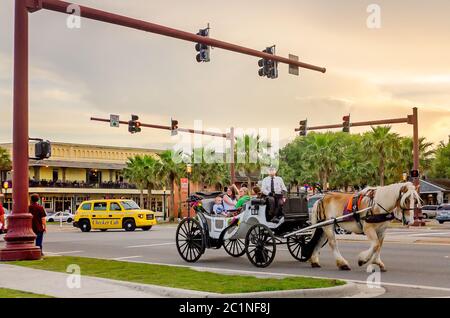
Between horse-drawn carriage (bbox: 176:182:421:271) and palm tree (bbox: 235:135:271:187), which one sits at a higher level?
palm tree (bbox: 235:135:271:187)

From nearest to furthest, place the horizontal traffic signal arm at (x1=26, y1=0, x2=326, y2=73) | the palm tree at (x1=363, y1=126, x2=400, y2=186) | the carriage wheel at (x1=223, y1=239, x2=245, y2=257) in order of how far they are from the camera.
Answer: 1. the horizontal traffic signal arm at (x1=26, y1=0, x2=326, y2=73)
2. the carriage wheel at (x1=223, y1=239, x2=245, y2=257)
3. the palm tree at (x1=363, y1=126, x2=400, y2=186)

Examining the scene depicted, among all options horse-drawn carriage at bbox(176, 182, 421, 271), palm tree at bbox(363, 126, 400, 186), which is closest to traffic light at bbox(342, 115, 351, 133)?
horse-drawn carriage at bbox(176, 182, 421, 271)

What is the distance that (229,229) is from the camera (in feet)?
54.5

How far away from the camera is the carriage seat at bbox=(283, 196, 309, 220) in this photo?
15.6 metres

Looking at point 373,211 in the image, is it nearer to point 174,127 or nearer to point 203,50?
point 203,50

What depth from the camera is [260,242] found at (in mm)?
15422

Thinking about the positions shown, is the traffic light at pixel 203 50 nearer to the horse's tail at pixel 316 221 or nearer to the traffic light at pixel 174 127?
the horse's tail at pixel 316 221

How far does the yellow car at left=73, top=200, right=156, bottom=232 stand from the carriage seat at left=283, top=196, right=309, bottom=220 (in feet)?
76.1

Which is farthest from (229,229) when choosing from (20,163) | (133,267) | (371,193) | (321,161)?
(321,161)

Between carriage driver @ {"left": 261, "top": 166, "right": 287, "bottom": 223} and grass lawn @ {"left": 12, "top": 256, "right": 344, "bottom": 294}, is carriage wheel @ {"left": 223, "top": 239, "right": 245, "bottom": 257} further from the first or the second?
grass lawn @ {"left": 12, "top": 256, "right": 344, "bottom": 294}

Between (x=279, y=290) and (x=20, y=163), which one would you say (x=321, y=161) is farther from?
(x=279, y=290)
